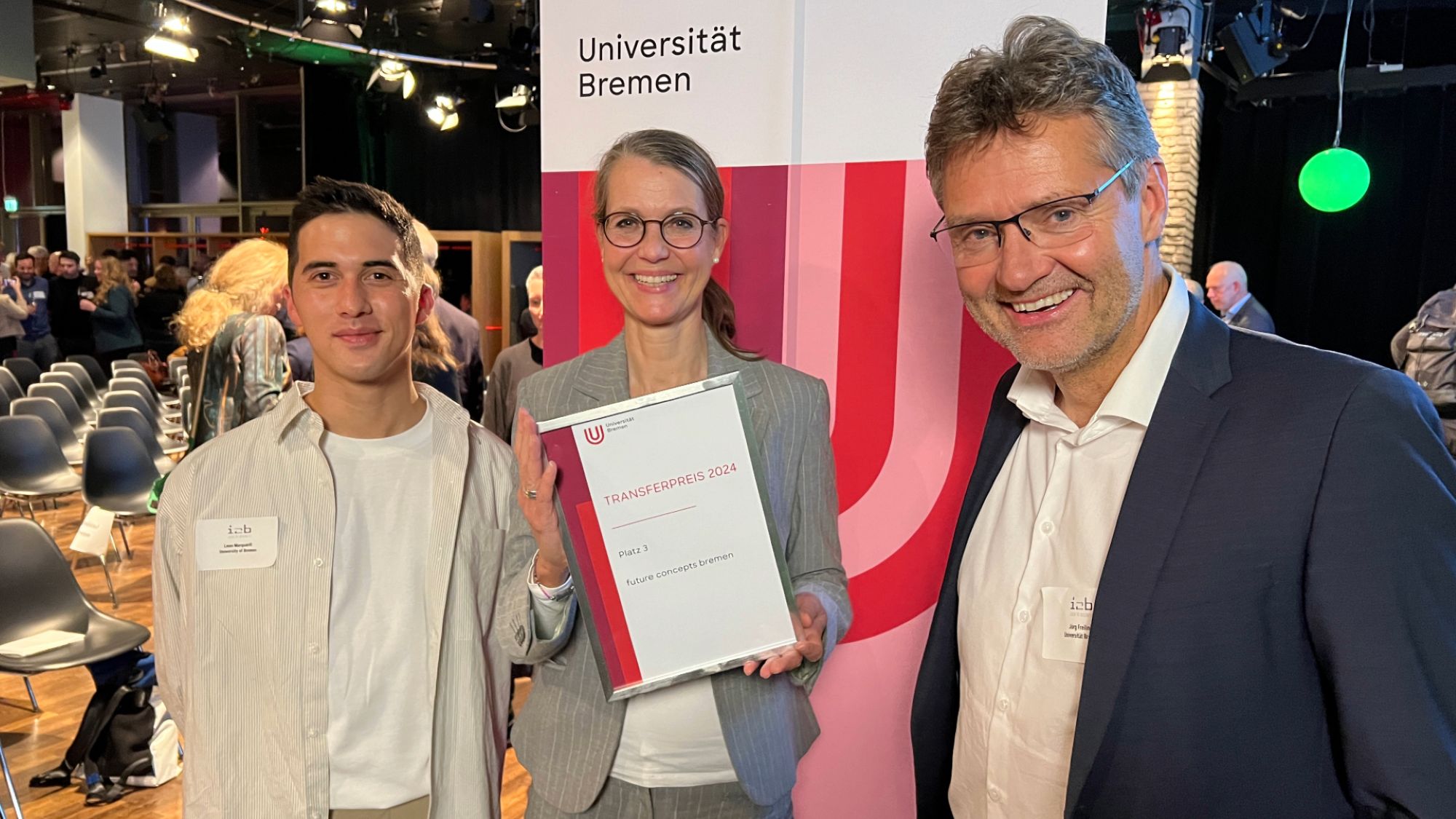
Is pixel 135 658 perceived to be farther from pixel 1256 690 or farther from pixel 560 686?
pixel 1256 690

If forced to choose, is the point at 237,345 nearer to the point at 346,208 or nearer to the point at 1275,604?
the point at 346,208

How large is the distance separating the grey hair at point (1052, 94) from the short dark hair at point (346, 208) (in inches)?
43.2

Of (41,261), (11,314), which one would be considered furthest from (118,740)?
(41,261)

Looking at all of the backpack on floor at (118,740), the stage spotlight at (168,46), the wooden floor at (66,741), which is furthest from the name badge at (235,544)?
the stage spotlight at (168,46)

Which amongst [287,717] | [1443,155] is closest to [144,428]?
[287,717]

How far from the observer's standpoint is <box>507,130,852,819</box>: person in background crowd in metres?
1.68

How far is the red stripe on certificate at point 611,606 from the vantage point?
1.58 meters

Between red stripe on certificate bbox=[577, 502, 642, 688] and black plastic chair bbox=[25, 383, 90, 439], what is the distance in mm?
8143

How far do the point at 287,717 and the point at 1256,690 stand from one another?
5.15ft

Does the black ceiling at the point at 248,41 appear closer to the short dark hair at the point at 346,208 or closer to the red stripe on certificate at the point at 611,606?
the short dark hair at the point at 346,208

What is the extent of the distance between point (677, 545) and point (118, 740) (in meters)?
3.44

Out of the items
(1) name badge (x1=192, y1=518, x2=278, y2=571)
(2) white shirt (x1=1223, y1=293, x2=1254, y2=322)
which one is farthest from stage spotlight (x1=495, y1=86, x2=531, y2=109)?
(1) name badge (x1=192, y1=518, x2=278, y2=571)

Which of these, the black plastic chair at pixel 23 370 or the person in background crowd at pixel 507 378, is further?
the black plastic chair at pixel 23 370

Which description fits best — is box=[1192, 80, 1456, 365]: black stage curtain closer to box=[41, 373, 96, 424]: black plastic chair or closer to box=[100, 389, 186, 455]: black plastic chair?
box=[100, 389, 186, 455]: black plastic chair
